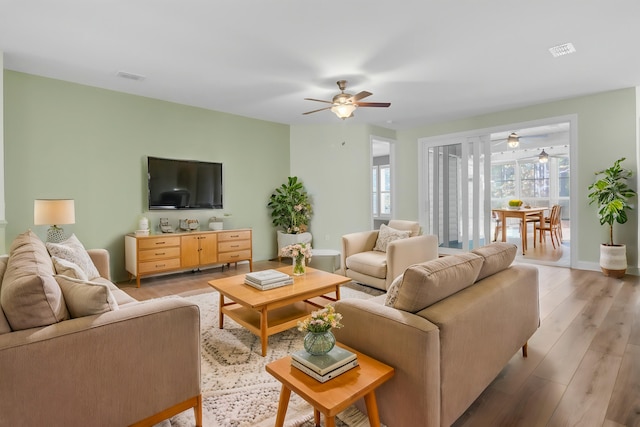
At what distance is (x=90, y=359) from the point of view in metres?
1.27

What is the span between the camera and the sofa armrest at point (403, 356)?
4.32 feet

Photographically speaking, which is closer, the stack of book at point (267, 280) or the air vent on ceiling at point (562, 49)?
the stack of book at point (267, 280)

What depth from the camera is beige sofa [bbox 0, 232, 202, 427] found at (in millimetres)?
1152

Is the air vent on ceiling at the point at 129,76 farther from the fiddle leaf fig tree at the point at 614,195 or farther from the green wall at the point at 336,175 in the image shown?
the fiddle leaf fig tree at the point at 614,195

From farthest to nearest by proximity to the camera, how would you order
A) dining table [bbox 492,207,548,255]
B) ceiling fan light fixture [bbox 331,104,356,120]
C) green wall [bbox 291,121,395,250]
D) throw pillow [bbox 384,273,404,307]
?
1. dining table [bbox 492,207,548,255]
2. green wall [bbox 291,121,395,250]
3. ceiling fan light fixture [bbox 331,104,356,120]
4. throw pillow [bbox 384,273,404,307]

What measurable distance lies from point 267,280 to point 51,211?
2.57 m

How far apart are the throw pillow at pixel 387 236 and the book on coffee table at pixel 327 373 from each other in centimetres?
288

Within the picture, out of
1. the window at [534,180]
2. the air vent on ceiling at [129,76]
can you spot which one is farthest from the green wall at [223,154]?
the window at [534,180]

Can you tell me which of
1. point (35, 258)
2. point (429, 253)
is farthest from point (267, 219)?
point (35, 258)

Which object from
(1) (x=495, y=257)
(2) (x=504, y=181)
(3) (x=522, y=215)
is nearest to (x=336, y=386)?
(1) (x=495, y=257)

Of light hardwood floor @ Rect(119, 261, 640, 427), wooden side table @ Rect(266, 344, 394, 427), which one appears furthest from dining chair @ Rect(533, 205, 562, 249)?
wooden side table @ Rect(266, 344, 394, 427)

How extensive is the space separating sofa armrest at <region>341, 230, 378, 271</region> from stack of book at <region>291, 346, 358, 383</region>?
2730mm

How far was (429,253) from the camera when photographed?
4172mm

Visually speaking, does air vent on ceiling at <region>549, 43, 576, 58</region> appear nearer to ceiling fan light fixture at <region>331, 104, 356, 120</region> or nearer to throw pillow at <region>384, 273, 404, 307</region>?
ceiling fan light fixture at <region>331, 104, 356, 120</region>
